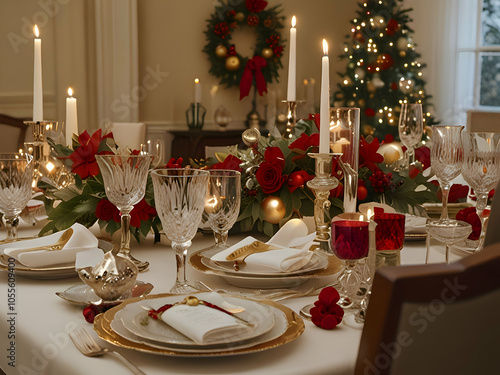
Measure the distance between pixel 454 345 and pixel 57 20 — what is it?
412 cm

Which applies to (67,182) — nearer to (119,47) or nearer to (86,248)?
(86,248)

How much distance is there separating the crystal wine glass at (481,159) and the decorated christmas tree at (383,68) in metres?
3.65

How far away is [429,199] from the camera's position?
1.56 m

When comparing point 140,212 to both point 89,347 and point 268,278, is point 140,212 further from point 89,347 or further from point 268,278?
point 89,347

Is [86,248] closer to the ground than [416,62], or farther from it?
closer to the ground

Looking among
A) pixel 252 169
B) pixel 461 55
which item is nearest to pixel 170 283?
pixel 252 169

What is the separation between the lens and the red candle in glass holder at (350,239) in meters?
0.94

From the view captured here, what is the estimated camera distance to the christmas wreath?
4.94 m

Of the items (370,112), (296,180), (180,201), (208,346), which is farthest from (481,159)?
(370,112)

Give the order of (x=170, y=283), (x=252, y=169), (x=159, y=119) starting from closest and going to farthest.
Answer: (x=170, y=283)
(x=252, y=169)
(x=159, y=119)

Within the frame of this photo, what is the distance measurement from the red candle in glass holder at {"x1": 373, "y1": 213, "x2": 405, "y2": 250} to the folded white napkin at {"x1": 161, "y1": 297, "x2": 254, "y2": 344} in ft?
0.95

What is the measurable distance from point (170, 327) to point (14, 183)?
2.01 feet

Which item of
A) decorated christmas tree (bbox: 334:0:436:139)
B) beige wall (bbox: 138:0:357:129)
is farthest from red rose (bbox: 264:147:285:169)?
decorated christmas tree (bbox: 334:0:436:139)

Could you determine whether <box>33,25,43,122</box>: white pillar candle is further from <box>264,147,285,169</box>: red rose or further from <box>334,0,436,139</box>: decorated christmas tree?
<box>334,0,436,139</box>: decorated christmas tree
